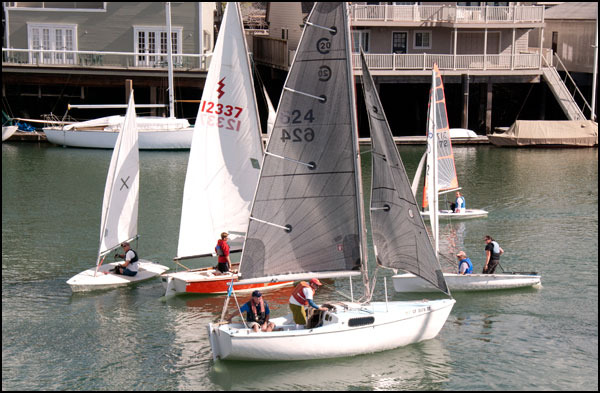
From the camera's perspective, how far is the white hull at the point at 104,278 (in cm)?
2580

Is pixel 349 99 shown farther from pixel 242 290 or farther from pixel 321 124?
pixel 242 290

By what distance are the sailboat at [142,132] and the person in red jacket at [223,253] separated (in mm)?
27584

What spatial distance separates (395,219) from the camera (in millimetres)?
21938

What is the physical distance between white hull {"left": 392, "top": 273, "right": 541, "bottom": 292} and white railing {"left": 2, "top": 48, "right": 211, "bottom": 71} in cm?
3388

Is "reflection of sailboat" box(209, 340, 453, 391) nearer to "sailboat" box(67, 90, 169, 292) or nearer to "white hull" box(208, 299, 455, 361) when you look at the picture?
"white hull" box(208, 299, 455, 361)

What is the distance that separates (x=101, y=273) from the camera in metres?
26.5

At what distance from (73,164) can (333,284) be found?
83.1 feet

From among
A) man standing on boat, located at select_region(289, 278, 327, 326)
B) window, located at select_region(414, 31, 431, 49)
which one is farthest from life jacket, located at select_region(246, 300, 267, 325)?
window, located at select_region(414, 31, 431, 49)

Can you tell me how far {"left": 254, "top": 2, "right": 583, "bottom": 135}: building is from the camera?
5625 centimetres

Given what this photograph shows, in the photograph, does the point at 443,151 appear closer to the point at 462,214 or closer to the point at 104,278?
the point at 462,214

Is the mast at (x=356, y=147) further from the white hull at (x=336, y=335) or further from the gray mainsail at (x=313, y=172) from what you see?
the white hull at (x=336, y=335)

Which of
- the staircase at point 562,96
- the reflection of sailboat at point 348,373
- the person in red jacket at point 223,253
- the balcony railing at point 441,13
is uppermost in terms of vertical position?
the balcony railing at point 441,13

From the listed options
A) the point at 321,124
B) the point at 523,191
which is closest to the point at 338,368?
the point at 321,124

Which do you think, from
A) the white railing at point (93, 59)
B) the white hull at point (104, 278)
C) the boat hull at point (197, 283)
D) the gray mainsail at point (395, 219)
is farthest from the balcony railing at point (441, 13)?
the gray mainsail at point (395, 219)
